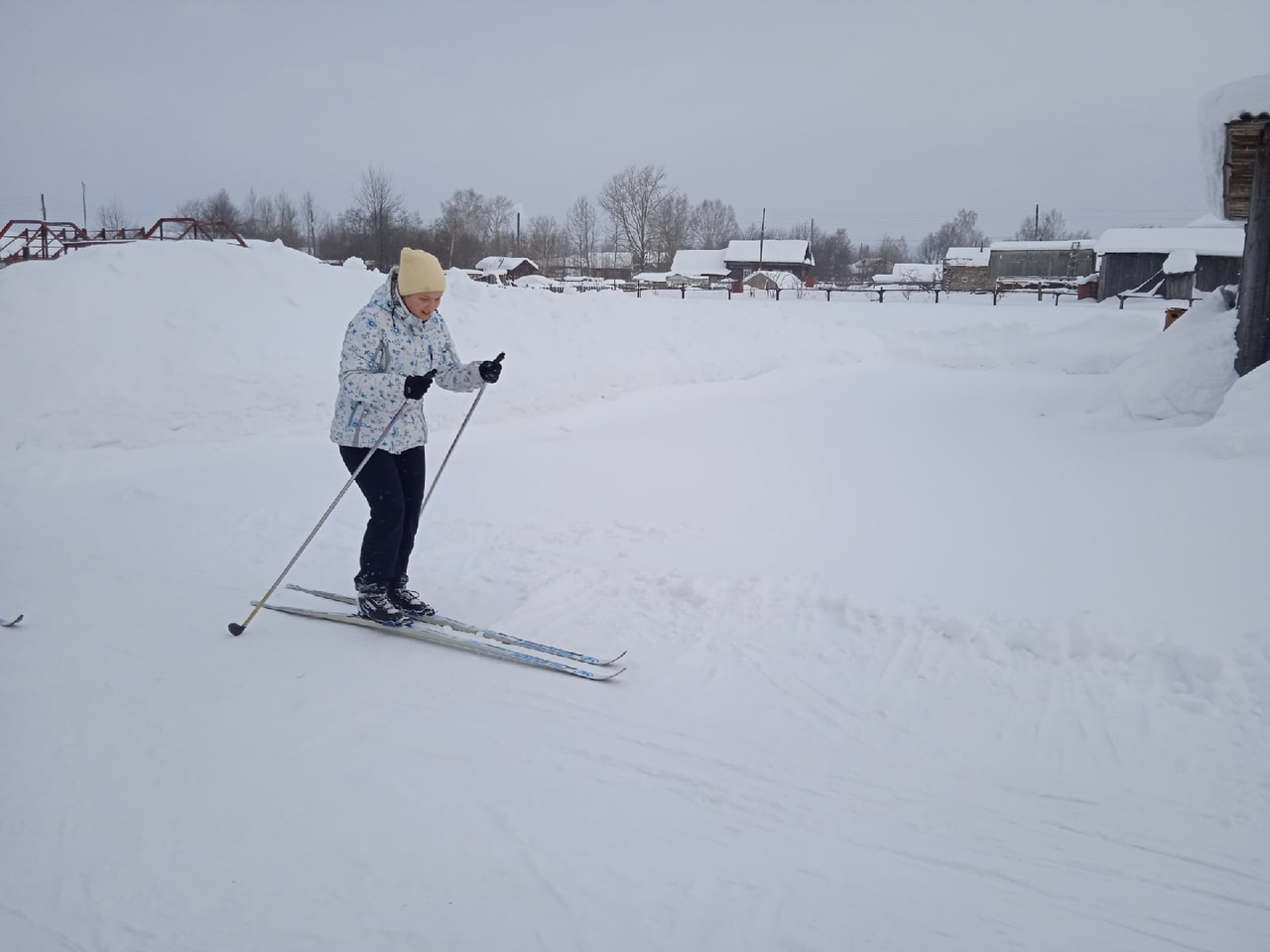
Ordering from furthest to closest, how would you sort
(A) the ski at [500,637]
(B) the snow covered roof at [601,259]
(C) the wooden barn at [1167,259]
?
(B) the snow covered roof at [601,259] < (C) the wooden barn at [1167,259] < (A) the ski at [500,637]

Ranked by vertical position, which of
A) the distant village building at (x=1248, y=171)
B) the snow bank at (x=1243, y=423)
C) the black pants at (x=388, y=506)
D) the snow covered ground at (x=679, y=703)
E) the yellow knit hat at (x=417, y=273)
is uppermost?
the distant village building at (x=1248, y=171)

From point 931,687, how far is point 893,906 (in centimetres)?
143

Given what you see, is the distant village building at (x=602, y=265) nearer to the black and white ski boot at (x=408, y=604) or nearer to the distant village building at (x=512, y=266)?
the distant village building at (x=512, y=266)

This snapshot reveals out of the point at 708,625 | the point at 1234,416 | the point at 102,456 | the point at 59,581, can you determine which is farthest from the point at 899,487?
the point at 102,456

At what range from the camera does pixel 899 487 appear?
22.1ft

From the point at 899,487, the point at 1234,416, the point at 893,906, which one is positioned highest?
the point at 1234,416

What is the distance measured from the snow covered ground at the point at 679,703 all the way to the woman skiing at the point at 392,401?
34 centimetres

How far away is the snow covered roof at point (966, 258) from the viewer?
205 feet

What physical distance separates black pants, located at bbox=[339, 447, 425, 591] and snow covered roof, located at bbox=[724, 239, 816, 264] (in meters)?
69.9

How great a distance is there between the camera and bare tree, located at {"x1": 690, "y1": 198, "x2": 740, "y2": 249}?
105438mm

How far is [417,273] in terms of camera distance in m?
4.25

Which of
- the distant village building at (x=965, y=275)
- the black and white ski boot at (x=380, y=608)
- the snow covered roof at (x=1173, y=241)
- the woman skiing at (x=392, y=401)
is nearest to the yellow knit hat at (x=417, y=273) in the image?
the woman skiing at (x=392, y=401)

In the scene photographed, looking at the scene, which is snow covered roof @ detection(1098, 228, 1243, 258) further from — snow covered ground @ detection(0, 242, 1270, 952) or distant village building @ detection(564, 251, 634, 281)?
distant village building @ detection(564, 251, 634, 281)

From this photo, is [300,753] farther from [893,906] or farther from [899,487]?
[899,487]
